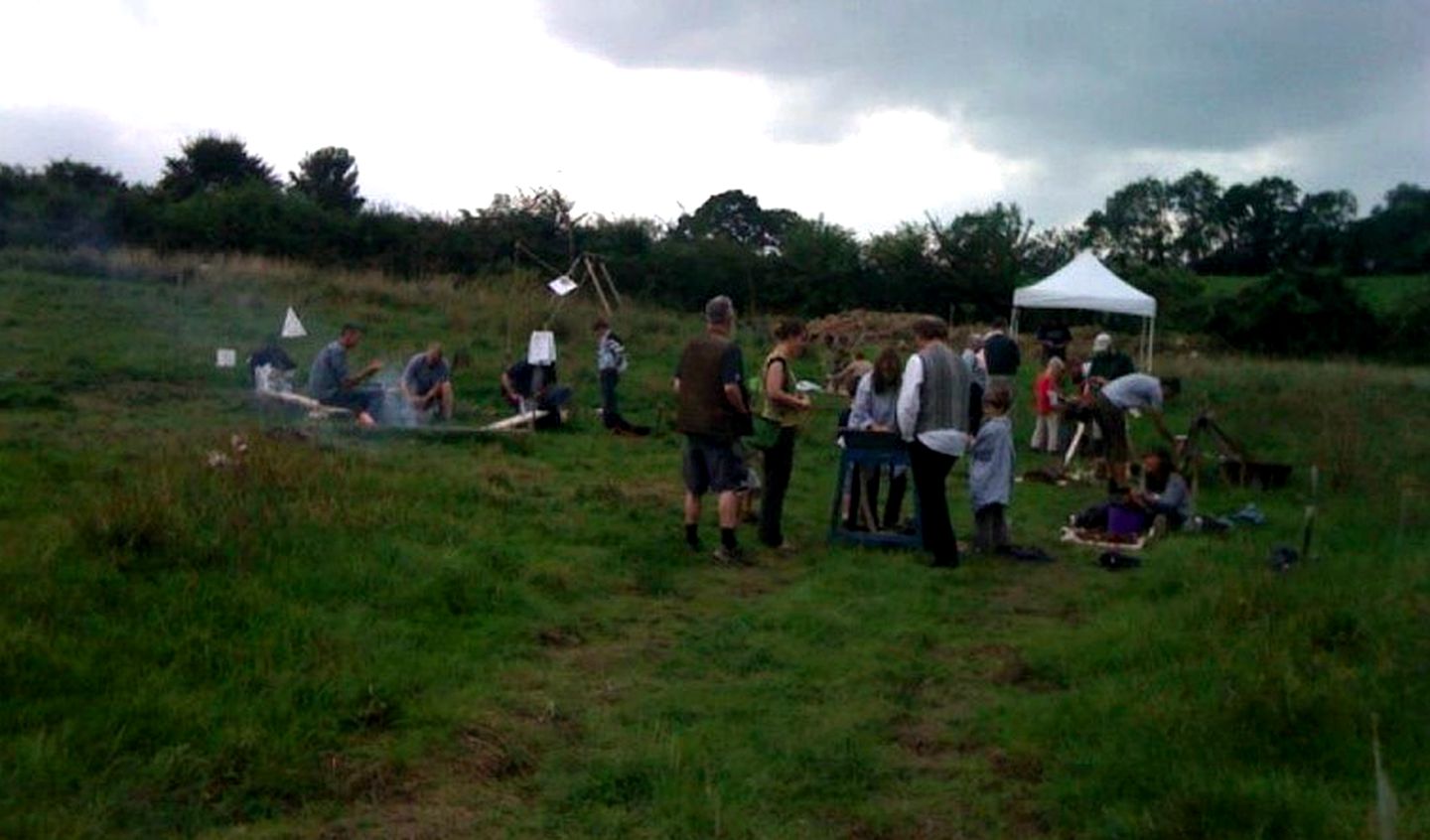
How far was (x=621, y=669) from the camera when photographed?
308 inches

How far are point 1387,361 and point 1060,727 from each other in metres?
29.7

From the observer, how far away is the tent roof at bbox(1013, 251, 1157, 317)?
2406 centimetres

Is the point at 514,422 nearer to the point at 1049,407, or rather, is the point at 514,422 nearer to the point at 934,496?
the point at 1049,407

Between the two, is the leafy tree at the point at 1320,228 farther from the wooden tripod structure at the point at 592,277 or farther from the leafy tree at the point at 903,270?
the wooden tripod structure at the point at 592,277

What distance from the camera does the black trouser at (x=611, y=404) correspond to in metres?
19.7

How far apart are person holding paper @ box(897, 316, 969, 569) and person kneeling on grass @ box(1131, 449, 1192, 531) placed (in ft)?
8.10

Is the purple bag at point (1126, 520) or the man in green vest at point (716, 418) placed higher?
the man in green vest at point (716, 418)

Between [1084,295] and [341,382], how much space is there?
1146 centimetres

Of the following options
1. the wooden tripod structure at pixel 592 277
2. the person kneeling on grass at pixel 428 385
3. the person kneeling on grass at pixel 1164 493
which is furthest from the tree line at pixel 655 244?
the person kneeling on grass at pixel 1164 493

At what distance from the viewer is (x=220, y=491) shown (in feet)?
30.5

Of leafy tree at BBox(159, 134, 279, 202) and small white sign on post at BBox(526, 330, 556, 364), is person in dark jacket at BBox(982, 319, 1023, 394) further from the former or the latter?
leafy tree at BBox(159, 134, 279, 202)

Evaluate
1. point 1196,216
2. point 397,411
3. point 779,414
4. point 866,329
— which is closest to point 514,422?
point 397,411

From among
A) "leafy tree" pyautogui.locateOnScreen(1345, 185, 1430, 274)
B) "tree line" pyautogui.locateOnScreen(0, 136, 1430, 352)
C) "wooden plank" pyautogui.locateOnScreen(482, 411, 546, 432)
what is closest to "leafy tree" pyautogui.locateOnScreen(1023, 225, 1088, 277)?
"tree line" pyautogui.locateOnScreen(0, 136, 1430, 352)

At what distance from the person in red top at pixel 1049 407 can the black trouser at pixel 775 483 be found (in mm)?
8014
